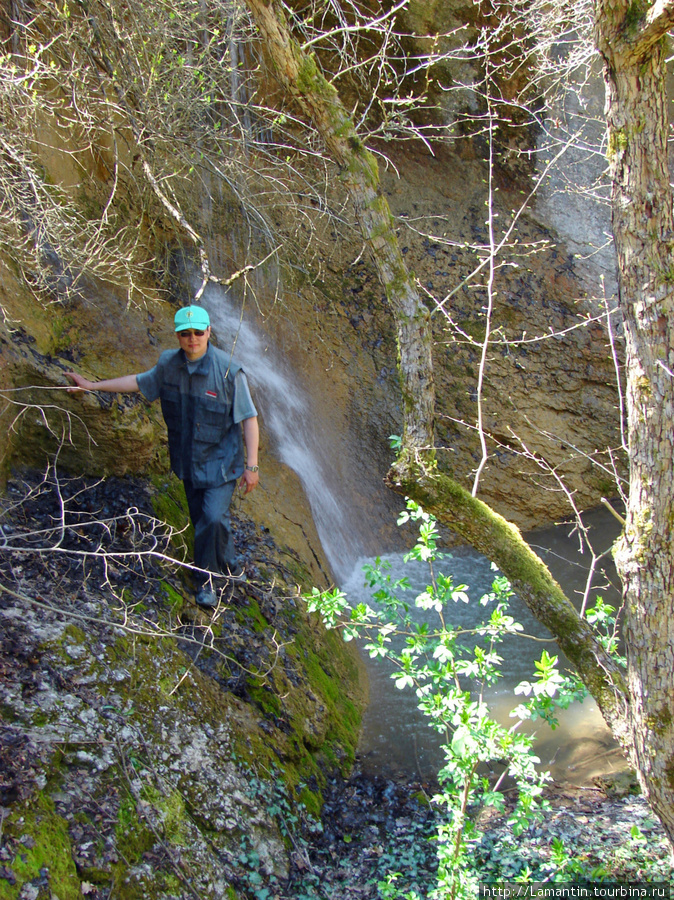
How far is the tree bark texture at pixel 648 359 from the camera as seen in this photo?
289 cm

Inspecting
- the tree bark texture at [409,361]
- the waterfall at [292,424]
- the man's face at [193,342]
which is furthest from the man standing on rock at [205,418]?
the waterfall at [292,424]

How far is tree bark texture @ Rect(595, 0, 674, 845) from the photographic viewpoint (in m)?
2.89

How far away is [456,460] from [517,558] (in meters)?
4.87

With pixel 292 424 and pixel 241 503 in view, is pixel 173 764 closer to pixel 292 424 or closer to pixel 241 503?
pixel 241 503

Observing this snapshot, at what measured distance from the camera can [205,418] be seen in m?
3.84

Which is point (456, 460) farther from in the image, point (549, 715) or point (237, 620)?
point (549, 715)

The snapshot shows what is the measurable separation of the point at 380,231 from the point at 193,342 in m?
1.53

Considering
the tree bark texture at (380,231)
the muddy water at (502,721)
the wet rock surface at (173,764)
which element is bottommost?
the wet rock surface at (173,764)

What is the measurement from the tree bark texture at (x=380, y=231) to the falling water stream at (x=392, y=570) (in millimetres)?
1140

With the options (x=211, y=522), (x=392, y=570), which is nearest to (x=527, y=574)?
(x=211, y=522)

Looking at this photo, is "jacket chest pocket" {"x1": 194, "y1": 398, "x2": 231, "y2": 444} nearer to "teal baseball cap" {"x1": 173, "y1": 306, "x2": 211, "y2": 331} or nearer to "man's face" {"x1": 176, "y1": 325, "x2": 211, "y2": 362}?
"man's face" {"x1": 176, "y1": 325, "x2": 211, "y2": 362}

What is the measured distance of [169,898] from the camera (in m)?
2.63

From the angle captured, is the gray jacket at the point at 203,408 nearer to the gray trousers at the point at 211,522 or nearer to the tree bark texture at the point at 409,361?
the gray trousers at the point at 211,522

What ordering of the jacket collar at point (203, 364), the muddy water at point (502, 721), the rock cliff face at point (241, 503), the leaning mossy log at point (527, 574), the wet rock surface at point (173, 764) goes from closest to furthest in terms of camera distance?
the wet rock surface at point (173, 764) < the rock cliff face at point (241, 503) < the leaning mossy log at point (527, 574) < the jacket collar at point (203, 364) < the muddy water at point (502, 721)
